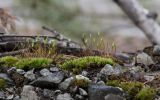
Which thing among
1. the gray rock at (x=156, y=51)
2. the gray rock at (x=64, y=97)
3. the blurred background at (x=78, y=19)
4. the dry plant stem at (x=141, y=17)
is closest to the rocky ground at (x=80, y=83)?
the gray rock at (x=64, y=97)

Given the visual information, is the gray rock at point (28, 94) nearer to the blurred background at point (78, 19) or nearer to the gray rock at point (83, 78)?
the gray rock at point (83, 78)

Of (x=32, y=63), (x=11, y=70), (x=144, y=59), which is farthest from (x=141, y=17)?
(x=11, y=70)

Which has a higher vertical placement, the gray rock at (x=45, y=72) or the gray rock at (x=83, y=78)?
the gray rock at (x=45, y=72)

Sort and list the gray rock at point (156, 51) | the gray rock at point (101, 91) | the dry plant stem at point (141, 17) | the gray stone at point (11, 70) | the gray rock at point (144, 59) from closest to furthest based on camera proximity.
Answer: the gray rock at point (101, 91) < the gray stone at point (11, 70) < the gray rock at point (144, 59) < the gray rock at point (156, 51) < the dry plant stem at point (141, 17)

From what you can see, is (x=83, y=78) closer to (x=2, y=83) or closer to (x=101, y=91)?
(x=101, y=91)

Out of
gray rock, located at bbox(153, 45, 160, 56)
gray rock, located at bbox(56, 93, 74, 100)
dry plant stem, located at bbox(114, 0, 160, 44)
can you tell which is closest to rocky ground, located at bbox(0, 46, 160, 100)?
gray rock, located at bbox(56, 93, 74, 100)

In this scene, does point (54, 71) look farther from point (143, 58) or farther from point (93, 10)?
point (93, 10)

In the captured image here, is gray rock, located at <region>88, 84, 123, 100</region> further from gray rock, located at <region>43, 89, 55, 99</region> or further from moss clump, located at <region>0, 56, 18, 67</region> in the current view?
moss clump, located at <region>0, 56, 18, 67</region>

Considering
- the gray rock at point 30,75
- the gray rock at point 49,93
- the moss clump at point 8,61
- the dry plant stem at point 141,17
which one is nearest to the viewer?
the gray rock at point 49,93
